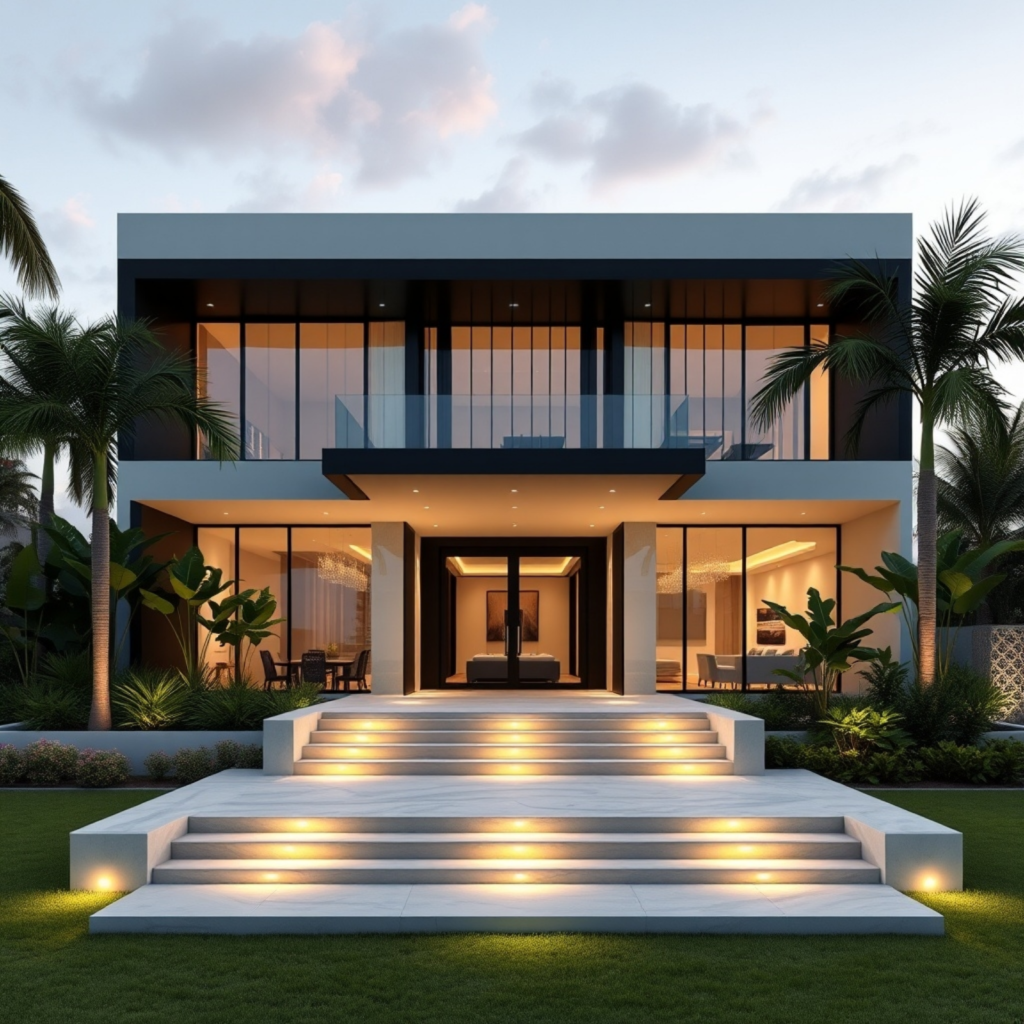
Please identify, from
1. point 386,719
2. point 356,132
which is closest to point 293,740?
point 386,719

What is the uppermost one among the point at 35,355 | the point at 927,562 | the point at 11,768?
the point at 35,355

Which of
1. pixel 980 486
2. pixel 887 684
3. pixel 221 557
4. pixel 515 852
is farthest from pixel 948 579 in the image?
pixel 221 557

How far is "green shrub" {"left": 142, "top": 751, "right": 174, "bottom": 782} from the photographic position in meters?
11.9

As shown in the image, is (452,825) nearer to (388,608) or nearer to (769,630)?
(388,608)

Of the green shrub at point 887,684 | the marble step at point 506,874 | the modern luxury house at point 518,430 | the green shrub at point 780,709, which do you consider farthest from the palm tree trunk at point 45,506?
the green shrub at point 887,684

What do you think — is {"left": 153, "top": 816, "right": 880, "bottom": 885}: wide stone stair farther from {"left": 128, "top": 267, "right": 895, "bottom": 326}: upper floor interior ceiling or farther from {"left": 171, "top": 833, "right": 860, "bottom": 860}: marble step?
{"left": 128, "top": 267, "right": 895, "bottom": 326}: upper floor interior ceiling

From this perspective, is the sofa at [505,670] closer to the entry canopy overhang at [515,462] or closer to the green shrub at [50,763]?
the entry canopy overhang at [515,462]

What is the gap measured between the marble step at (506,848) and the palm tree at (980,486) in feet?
59.5

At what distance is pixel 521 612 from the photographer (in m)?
21.2

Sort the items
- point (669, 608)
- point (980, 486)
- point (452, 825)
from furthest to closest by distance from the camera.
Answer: point (980, 486) < point (669, 608) < point (452, 825)

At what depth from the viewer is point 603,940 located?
242 inches

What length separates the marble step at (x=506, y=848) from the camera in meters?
7.72

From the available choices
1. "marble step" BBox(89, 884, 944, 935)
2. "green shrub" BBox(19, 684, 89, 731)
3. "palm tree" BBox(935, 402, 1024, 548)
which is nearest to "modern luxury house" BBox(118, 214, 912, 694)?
"green shrub" BBox(19, 684, 89, 731)

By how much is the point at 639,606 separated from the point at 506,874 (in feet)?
35.1
